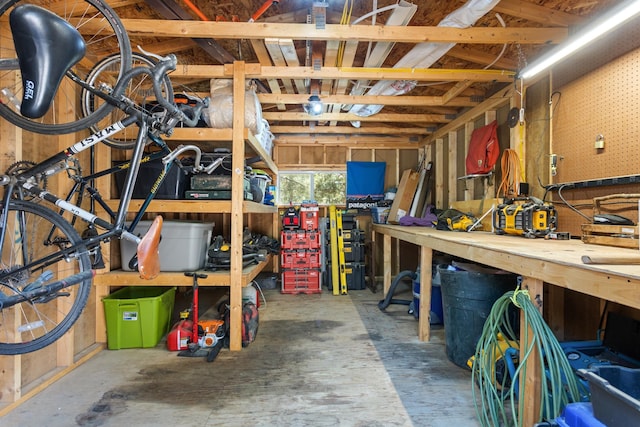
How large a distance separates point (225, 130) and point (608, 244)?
2.93 metres

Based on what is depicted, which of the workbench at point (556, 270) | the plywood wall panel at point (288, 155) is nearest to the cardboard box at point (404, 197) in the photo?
the plywood wall panel at point (288, 155)

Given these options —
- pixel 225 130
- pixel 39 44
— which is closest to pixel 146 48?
pixel 225 130

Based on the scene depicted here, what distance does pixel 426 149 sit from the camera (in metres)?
5.52

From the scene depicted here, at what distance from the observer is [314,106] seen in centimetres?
388

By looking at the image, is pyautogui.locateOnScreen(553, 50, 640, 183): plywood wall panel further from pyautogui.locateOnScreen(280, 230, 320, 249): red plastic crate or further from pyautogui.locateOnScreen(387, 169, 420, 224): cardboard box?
pyautogui.locateOnScreen(280, 230, 320, 249): red plastic crate

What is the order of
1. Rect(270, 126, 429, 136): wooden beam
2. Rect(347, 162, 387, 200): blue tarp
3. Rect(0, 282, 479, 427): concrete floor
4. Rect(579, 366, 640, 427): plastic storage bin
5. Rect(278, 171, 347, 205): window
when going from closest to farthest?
1. Rect(579, 366, 640, 427): plastic storage bin
2. Rect(0, 282, 479, 427): concrete floor
3. Rect(270, 126, 429, 136): wooden beam
4. Rect(347, 162, 387, 200): blue tarp
5. Rect(278, 171, 347, 205): window

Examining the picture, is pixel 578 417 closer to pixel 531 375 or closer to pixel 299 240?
pixel 531 375

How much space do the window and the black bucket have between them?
11.6 ft

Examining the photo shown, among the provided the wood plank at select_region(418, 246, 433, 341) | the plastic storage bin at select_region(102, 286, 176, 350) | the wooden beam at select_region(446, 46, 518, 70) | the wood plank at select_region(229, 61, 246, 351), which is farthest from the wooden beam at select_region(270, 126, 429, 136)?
the plastic storage bin at select_region(102, 286, 176, 350)

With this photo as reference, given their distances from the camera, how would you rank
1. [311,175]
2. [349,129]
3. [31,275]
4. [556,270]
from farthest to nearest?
[311,175] < [349,129] < [31,275] < [556,270]

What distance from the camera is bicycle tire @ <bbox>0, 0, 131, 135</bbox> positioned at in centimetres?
162

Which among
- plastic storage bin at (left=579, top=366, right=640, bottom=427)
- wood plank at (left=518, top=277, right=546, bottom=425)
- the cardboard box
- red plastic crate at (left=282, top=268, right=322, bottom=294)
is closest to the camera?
plastic storage bin at (left=579, top=366, right=640, bottom=427)

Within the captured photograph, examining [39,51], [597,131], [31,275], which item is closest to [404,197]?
[597,131]

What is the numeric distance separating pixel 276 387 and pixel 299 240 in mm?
2720
